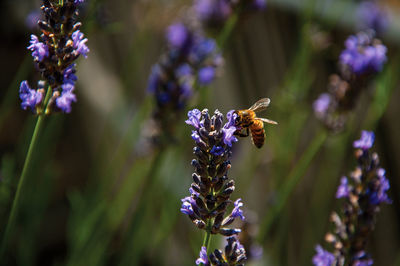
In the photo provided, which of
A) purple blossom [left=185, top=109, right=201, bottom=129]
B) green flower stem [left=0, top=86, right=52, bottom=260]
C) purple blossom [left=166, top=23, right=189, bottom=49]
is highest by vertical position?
purple blossom [left=166, top=23, right=189, bottom=49]

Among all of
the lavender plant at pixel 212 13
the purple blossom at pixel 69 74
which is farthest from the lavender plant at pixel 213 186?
the lavender plant at pixel 212 13

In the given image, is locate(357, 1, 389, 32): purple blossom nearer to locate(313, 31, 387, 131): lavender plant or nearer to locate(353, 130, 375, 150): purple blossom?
locate(313, 31, 387, 131): lavender plant

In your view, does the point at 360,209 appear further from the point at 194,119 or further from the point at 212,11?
the point at 212,11

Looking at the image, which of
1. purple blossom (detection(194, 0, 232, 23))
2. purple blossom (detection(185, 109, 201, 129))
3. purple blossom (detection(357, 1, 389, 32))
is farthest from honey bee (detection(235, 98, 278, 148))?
purple blossom (detection(357, 1, 389, 32))

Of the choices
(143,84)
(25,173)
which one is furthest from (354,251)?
(143,84)

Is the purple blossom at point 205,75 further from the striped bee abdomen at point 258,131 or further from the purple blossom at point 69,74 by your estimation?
the purple blossom at point 69,74
